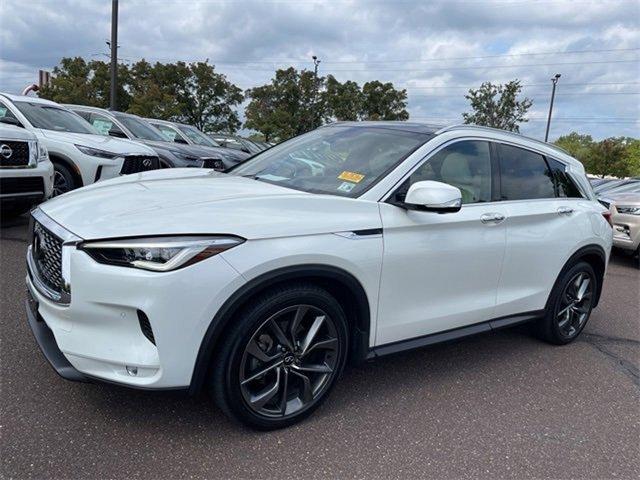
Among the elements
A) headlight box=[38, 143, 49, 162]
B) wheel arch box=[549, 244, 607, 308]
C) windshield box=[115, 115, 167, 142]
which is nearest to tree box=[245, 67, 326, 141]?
windshield box=[115, 115, 167, 142]

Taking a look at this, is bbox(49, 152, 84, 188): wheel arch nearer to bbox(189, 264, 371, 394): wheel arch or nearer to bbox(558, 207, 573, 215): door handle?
bbox(189, 264, 371, 394): wheel arch

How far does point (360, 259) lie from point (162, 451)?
4.46ft

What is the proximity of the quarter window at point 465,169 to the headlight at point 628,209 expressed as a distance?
240 inches

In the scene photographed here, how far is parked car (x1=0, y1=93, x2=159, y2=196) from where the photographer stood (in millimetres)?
7184

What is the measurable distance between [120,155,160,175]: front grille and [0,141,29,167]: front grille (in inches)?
61.9

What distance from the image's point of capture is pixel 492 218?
11.1 ft

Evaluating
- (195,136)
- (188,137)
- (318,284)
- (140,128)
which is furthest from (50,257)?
(195,136)

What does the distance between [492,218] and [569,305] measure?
56.9 inches

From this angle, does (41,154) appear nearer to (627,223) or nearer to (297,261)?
(297,261)

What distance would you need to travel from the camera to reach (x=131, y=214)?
96.5 inches

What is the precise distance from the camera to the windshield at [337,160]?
3117 mm

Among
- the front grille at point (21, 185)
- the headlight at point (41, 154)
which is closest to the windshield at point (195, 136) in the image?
the headlight at point (41, 154)

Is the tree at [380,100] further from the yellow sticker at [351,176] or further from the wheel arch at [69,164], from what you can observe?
the yellow sticker at [351,176]

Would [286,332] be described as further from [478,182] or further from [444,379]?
[478,182]
